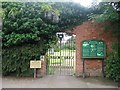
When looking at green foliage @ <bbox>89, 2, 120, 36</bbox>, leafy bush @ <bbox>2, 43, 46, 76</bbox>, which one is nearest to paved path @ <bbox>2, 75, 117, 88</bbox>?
leafy bush @ <bbox>2, 43, 46, 76</bbox>

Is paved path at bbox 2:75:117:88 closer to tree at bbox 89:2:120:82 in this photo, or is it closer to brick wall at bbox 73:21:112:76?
tree at bbox 89:2:120:82

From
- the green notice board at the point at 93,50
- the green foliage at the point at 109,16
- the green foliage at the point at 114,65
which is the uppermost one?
the green foliage at the point at 109,16

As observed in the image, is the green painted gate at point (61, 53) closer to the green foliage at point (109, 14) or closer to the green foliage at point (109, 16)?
the green foliage at point (109, 16)

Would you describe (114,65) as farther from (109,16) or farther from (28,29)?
(28,29)

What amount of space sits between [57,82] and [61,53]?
7.56 ft

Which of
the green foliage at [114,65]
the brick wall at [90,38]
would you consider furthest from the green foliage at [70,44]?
the green foliage at [114,65]

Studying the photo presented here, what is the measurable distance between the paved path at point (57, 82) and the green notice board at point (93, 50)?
3.78 ft

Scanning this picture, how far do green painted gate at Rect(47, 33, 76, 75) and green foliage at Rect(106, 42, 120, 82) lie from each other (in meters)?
2.20

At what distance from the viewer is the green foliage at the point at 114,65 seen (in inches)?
398

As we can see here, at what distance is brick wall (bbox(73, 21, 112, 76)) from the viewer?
11.6 metres

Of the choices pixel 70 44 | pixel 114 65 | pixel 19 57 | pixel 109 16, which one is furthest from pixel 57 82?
pixel 109 16

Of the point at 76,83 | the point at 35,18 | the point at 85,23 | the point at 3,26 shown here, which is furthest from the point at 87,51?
the point at 3,26

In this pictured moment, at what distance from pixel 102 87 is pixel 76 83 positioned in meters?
1.17

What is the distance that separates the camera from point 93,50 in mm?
11508
